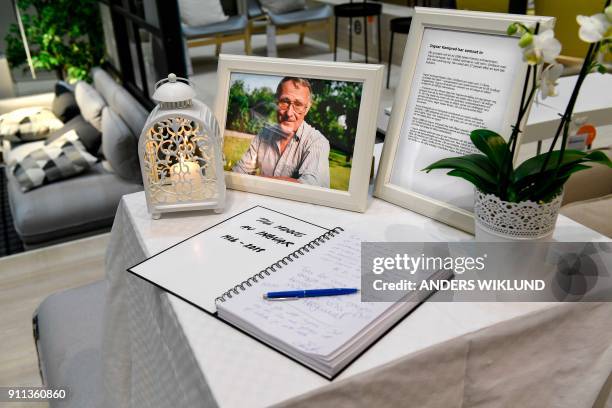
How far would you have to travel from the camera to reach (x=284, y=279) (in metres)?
0.74

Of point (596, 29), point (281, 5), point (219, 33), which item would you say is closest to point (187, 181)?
point (596, 29)

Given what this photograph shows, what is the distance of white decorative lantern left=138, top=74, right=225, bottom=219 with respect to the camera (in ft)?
3.03

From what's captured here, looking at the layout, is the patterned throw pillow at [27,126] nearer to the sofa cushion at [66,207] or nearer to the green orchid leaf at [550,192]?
the sofa cushion at [66,207]

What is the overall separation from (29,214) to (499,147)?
7.49 feet

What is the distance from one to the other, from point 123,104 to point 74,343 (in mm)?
1686

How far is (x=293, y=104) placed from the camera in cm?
97

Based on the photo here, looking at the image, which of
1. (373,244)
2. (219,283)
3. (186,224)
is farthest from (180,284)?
(373,244)

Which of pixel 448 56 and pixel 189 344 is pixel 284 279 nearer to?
pixel 189 344

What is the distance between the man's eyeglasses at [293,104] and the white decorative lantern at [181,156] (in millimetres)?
124

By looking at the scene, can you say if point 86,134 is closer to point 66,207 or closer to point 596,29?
point 66,207

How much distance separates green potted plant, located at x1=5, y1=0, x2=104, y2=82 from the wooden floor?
2548 millimetres

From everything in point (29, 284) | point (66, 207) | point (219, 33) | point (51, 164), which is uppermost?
point (219, 33)

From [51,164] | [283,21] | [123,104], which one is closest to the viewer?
[51,164]

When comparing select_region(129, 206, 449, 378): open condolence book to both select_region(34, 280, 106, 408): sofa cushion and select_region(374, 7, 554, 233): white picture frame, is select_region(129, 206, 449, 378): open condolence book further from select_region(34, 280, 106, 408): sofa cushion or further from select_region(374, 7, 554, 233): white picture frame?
select_region(34, 280, 106, 408): sofa cushion
